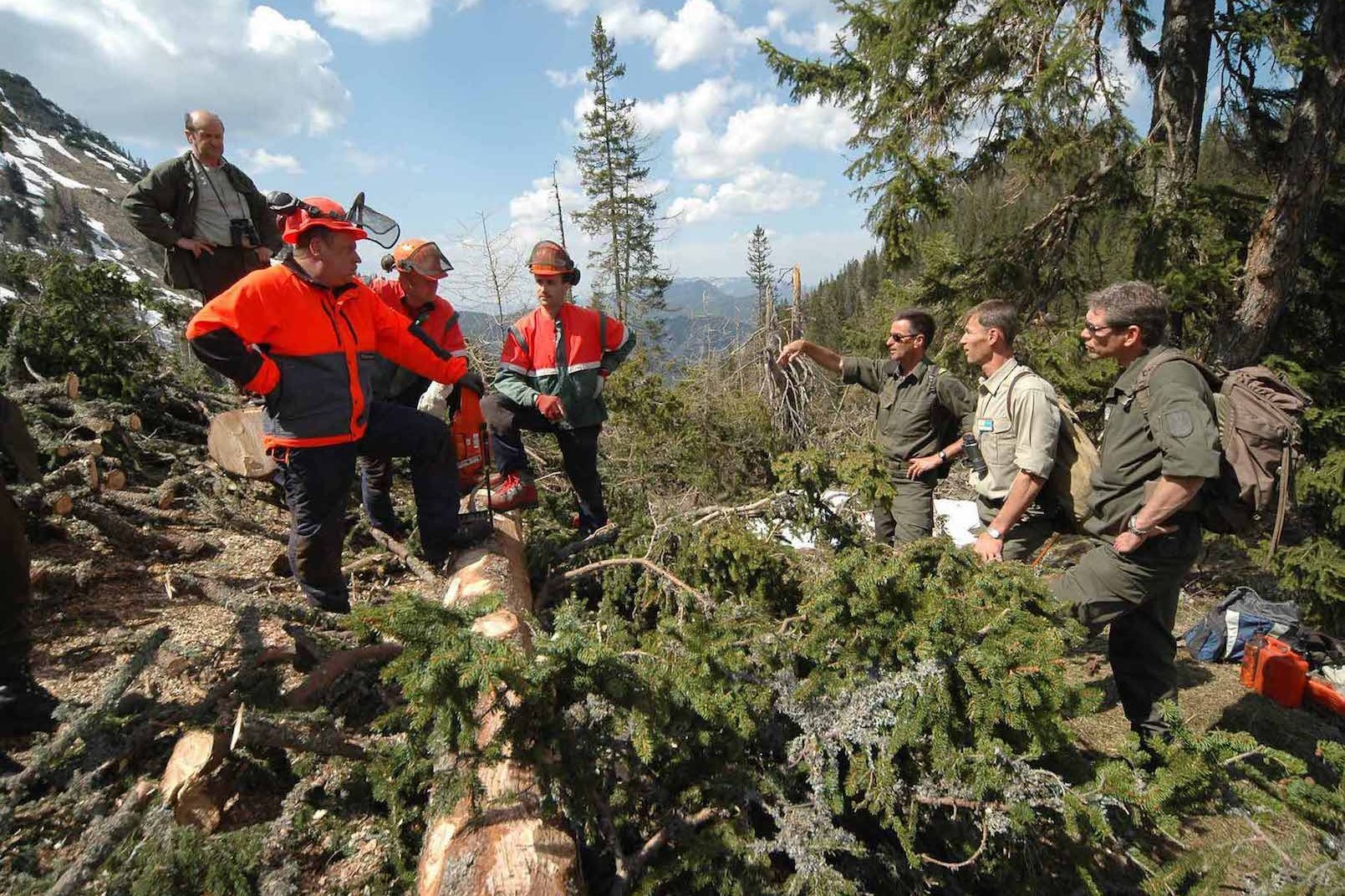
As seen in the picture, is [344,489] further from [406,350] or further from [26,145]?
[26,145]

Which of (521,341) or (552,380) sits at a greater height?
(521,341)

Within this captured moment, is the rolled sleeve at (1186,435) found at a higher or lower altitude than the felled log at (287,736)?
higher

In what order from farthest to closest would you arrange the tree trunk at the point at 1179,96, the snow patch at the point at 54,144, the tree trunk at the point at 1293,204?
the snow patch at the point at 54,144, the tree trunk at the point at 1179,96, the tree trunk at the point at 1293,204

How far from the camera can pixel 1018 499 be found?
303 cm

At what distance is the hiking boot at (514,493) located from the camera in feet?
13.6

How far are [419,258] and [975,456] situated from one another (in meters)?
3.61

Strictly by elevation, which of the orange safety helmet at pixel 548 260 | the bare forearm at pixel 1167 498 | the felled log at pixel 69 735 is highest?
the orange safety helmet at pixel 548 260

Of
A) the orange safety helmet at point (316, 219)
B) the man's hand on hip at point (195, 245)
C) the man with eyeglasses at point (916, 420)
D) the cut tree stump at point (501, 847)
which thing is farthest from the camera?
the man's hand on hip at point (195, 245)

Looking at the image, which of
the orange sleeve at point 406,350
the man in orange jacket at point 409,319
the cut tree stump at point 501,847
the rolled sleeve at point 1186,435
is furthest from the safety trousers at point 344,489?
the rolled sleeve at point 1186,435

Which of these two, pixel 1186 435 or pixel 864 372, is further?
pixel 864 372

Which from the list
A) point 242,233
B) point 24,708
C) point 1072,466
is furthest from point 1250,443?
point 242,233

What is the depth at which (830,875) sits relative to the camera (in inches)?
65.4

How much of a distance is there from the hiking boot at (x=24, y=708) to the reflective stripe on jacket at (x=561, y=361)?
102 inches

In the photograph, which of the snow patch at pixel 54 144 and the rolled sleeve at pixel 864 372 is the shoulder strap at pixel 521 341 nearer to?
the rolled sleeve at pixel 864 372
